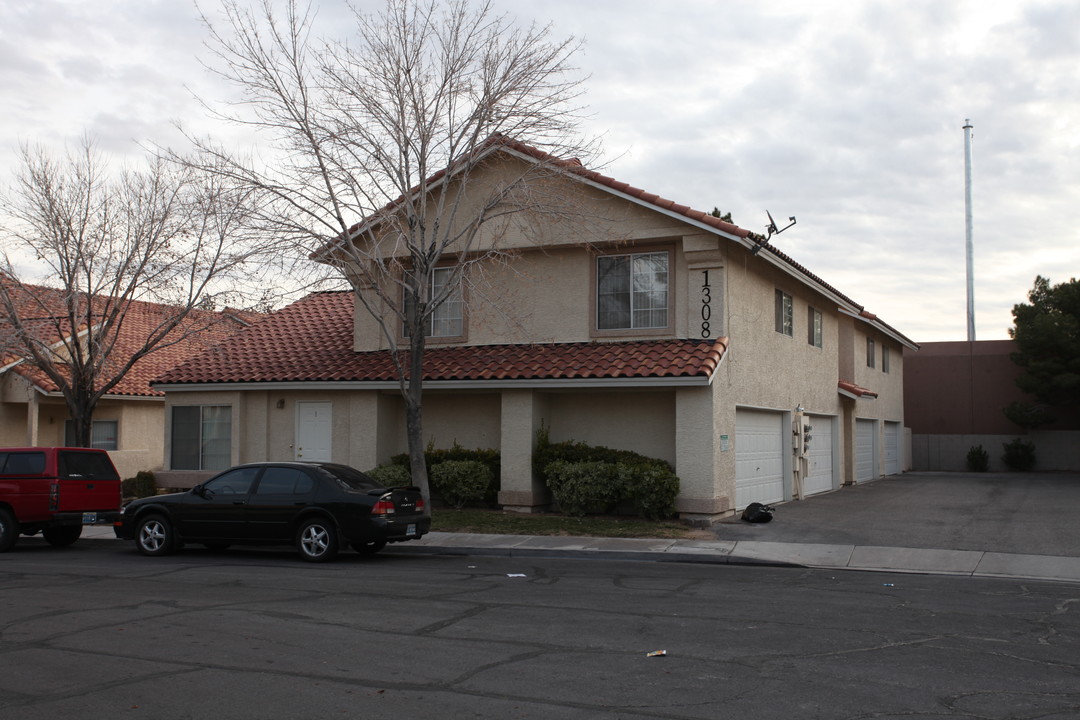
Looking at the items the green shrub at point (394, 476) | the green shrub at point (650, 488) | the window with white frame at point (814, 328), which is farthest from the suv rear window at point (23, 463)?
the window with white frame at point (814, 328)

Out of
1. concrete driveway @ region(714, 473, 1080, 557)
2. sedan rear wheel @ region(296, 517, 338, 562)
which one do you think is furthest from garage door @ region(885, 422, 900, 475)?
sedan rear wheel @ region(296, 517, 338, 562)

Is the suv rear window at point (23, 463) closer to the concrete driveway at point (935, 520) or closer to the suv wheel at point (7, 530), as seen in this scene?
the suv wheel at point (7, 530)

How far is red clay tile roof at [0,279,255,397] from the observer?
73.2 ft

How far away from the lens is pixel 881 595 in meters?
11.1

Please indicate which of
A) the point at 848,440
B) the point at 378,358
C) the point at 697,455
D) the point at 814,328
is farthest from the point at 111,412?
the point at 848,440

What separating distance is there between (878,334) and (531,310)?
1827 cm

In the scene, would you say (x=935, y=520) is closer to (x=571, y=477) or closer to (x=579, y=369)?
(x=571, y=477)

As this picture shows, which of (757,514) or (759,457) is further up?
(759,457)

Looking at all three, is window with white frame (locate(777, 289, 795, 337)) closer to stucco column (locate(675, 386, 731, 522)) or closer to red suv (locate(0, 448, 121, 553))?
stucco column (locate(675, 386, 731, 522))

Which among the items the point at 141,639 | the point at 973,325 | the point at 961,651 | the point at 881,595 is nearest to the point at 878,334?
the point at 973,325

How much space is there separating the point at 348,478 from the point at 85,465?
5.13 metres

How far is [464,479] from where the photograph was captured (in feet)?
63.1

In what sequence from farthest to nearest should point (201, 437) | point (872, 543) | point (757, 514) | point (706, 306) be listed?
1. point (201, 437)
2. point (706, 306)
3. point (757, 514)
4. point (872, 543)

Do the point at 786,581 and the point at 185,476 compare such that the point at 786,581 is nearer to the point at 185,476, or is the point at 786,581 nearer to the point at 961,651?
the point at 961,651
